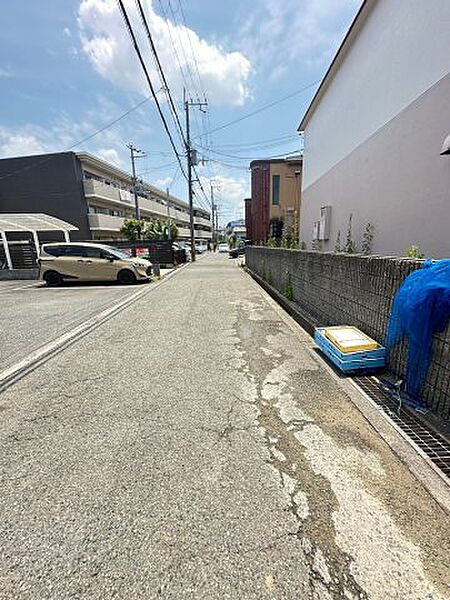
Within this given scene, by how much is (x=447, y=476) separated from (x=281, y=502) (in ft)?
3.76

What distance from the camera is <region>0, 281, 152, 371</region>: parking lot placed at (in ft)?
15.3

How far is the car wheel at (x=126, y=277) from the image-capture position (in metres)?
11.4

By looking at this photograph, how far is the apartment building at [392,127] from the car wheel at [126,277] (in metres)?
7.66

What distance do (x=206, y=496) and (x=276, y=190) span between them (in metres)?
23.5

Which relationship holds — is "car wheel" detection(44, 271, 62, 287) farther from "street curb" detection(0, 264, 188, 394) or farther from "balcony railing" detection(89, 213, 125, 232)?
"balcony railing" detection(89, 213, 125, 232)

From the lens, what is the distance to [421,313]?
245 centimetres

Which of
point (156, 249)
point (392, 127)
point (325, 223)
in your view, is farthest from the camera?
point (156, 249)

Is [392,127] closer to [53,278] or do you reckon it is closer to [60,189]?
[53,278]

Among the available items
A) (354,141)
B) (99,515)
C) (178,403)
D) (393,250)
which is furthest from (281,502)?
(354,141)

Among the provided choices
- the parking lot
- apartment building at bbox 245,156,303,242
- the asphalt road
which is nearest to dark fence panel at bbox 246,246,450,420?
the asphalt road

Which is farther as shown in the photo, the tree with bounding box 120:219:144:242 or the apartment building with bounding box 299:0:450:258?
the tree with bounding box 120:219:144:242

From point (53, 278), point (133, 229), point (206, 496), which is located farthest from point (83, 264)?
point (133, 229)

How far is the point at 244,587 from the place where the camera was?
130cm

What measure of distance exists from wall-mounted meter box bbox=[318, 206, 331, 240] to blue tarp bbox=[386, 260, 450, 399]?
761 cm
